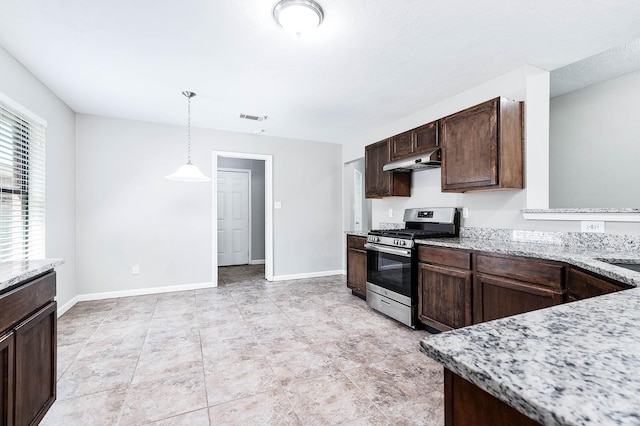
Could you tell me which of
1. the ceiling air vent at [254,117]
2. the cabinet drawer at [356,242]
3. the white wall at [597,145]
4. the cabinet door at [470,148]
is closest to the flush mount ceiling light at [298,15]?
the cabinet door at [470,148]

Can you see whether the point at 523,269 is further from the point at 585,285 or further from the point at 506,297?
the point at 585,285

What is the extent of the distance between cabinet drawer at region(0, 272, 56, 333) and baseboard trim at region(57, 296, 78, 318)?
2.29m

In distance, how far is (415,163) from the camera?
3311 mm

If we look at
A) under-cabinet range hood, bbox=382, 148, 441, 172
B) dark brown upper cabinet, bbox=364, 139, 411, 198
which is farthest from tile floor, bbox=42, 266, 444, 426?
under-cabinet range hood, bbox=382, 148, 441, 172

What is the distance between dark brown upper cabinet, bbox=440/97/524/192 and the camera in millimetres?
2567

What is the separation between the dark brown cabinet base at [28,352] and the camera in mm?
1281

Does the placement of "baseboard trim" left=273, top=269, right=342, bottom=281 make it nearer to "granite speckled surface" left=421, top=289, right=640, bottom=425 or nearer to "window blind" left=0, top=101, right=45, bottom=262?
"window blind" left=0, top=101, right=45, bottom=262

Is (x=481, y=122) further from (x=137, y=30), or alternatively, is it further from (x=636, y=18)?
(x=137, y=30)

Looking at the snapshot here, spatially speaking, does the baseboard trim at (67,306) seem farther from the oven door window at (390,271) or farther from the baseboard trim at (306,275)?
the oven door window at (390,271)

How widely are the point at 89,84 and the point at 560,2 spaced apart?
3926 mm

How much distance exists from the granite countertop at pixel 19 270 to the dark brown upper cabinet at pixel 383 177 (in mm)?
3284

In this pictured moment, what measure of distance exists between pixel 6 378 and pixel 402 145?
11.8 feet

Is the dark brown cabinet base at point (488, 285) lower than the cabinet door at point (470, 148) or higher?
lower

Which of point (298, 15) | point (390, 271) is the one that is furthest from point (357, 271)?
point (298, 15)
